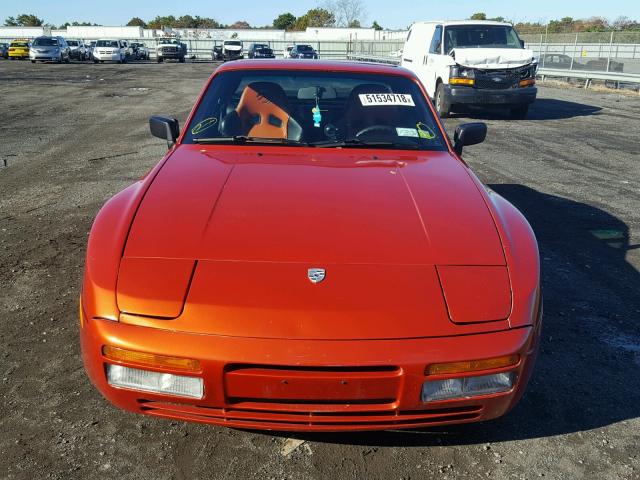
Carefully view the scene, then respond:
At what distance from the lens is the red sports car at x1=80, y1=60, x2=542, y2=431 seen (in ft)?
6.63

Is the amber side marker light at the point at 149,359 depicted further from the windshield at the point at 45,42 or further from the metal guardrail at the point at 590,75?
the windshield at the point at 45,42

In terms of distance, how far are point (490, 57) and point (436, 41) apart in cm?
163

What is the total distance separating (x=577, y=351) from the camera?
3285 mm

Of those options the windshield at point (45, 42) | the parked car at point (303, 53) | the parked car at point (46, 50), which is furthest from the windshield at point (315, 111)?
the windshield at point (45, 42)

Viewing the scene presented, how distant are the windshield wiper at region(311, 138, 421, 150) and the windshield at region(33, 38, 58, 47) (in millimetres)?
38843

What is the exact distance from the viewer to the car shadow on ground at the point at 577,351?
2574 mm

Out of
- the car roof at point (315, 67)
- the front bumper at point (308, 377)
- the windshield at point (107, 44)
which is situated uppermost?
the windshield at point (107, 44)

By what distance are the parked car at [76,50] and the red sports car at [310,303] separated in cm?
4381

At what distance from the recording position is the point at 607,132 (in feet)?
37.3

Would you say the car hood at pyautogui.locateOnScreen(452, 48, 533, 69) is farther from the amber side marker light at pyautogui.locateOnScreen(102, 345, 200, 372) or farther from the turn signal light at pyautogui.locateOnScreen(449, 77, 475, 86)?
the amber side marker light at pyautogui.locateOnScreen(102, 345, 200, 372)

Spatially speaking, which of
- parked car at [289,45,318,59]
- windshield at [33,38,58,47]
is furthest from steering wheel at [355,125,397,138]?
windshield at [33,38,58,47]

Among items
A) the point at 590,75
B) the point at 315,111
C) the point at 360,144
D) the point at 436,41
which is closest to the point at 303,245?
the point at 360,144

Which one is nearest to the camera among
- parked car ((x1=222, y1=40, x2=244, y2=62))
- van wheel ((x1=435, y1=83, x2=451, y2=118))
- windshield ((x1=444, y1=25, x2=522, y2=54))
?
van wheel ((x1=435, y1=83, x2=451, y2=118))

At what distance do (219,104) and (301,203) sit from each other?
1434mm
